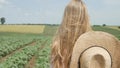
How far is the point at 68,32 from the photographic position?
345cm

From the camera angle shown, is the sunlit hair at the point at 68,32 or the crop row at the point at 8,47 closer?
the sunlit hair at the point at 68,32

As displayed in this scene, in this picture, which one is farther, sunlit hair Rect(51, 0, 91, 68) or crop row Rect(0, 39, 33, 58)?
crop row Rect(0, 39, 33, 58)

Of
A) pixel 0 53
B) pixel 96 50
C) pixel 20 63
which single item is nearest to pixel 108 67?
pixel 96 50

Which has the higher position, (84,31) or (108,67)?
(84,31)

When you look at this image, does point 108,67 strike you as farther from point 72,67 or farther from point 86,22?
point 86,22

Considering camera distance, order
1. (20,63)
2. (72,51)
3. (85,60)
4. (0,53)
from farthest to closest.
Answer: (0,53), (20,63), (72,51), (85,60)

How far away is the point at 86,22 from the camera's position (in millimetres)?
3537

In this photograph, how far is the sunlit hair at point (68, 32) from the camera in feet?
11.3

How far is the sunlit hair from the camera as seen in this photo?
3434 mm

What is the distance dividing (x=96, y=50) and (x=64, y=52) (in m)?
0.36

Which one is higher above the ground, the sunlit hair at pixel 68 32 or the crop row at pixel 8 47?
the sunlit hair at pixel 68 32

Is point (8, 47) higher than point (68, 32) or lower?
lower

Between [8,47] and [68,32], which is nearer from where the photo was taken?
[68,32]

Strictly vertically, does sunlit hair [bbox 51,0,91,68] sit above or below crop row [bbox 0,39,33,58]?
above
